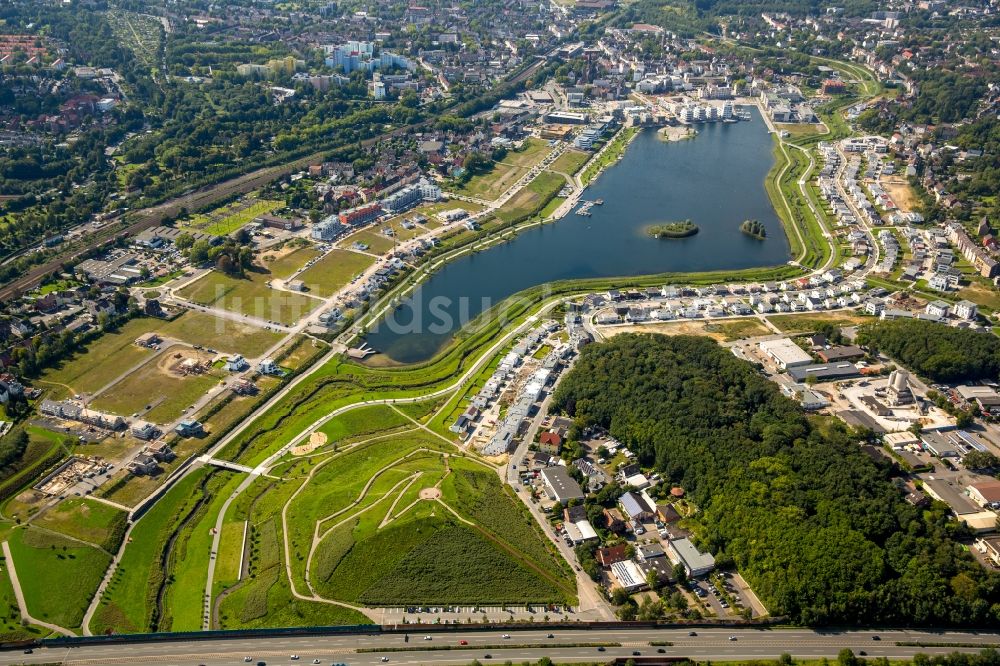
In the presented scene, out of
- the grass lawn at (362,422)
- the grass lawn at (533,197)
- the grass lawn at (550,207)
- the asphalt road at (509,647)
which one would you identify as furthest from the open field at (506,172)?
the asphalt road at (509,647)

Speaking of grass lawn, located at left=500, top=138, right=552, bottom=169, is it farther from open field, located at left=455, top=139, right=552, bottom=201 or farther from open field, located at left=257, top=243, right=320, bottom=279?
open field, located at left=257, top=243, right=320, bottom=279

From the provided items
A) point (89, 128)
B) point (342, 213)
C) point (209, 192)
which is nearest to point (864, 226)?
point (342, 213)

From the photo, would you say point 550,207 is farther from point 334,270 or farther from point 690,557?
point 690,557

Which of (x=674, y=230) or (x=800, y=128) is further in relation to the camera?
(x=800, y=128)

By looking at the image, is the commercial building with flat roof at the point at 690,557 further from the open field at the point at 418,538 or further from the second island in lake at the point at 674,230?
the second island in lake at the point at 674,230

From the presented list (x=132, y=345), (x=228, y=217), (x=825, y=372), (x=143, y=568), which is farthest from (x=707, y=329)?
(x=228, y=217)
